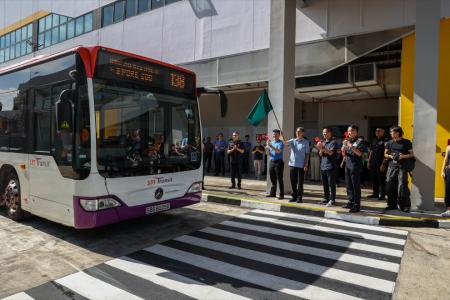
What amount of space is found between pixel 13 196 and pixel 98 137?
322cm

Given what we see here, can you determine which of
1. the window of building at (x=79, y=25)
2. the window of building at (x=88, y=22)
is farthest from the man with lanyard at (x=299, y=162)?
the window of building at (x=79, y=25)

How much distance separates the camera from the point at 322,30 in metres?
11.6

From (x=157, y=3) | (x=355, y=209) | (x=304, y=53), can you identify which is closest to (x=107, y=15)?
(x=157, y=3)

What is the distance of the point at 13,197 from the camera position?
6.58 m

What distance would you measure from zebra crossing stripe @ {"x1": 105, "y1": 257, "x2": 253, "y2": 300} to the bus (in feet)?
2.58

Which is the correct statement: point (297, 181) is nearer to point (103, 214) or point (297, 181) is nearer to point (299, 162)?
point (299, 162)

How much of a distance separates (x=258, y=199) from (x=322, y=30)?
22.0 ft

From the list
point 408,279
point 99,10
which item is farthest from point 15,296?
point 99,10

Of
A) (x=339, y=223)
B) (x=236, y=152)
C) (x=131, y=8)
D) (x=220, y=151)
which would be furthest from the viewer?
(x=131, y=8)

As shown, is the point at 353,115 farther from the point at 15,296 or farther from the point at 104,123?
the point at 15,296

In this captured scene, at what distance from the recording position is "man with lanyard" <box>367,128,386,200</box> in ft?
29.2

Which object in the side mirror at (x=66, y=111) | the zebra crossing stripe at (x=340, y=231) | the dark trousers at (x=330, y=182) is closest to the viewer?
the side mirror at (x=66, y=111)

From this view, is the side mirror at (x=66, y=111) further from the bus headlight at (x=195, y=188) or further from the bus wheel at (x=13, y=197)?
the bus wheel at (x=13, y=197)

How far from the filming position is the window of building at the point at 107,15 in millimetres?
Answer: 19344
